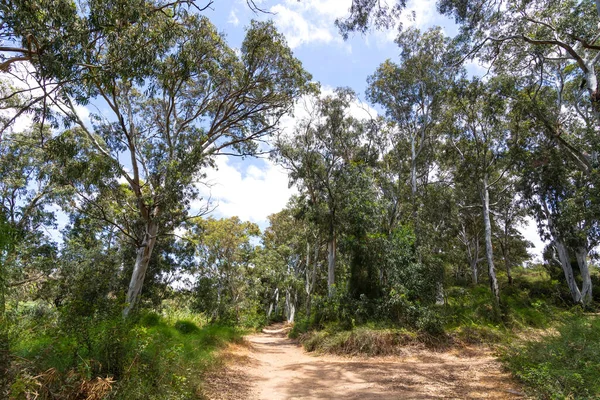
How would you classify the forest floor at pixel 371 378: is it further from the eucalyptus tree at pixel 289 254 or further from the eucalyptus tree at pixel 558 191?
the eucalyptus tree at pixel 289 254

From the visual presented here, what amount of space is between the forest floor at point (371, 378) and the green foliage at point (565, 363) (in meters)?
0.37

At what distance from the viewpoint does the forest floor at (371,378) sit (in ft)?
17.2

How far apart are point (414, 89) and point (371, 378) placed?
13.6 m

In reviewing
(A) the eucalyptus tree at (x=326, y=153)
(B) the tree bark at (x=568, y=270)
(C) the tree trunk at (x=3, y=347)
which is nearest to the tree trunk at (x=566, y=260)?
(B) the tree bark at (x=568, y=270)

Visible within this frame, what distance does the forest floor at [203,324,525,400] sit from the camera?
5.23 m

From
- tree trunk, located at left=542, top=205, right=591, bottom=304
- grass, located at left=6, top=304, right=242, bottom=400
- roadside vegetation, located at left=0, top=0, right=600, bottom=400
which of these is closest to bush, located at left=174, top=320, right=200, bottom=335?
roadside vegetation, located at left=0, top=0, right=600, bottom=400

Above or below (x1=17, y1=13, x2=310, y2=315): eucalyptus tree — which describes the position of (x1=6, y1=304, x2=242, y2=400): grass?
below

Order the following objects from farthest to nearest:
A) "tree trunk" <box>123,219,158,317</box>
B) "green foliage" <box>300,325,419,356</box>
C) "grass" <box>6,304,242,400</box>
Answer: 1. "tree trunk" <box>123,219,158,317</box>
2. "green foliage" <box>300,325,419,356</box>
3. "grass" <box>6,304,242,400</box>

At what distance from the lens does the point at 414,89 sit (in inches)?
613

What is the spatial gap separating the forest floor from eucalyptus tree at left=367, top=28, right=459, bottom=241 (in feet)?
Result: 25.8

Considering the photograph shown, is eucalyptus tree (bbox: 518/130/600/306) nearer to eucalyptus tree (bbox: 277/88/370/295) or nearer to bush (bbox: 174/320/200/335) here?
eucalyptus tree (bbox: 277/88/370/295)

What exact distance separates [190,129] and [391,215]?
9144mm

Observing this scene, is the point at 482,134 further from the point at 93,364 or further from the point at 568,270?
the point at 93,364

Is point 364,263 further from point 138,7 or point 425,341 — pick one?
point 138,7
